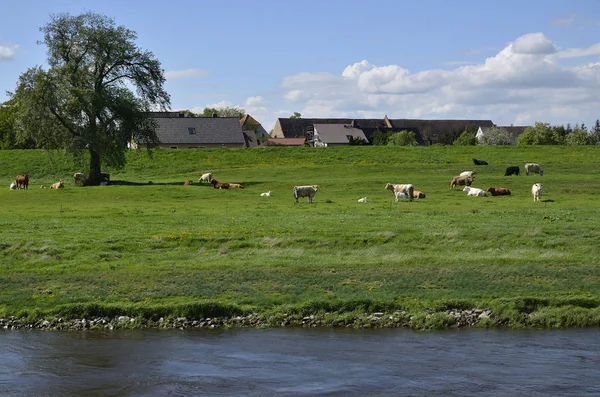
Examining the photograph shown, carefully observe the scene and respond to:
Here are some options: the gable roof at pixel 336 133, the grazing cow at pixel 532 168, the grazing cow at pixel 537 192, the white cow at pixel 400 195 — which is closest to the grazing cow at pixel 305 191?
the white cow at pixel 400 195

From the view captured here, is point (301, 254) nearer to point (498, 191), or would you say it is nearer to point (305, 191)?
point (305, 191)

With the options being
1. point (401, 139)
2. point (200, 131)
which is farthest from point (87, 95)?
point (401, 139)

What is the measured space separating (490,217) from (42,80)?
35977 mm

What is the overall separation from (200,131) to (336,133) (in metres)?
52.9

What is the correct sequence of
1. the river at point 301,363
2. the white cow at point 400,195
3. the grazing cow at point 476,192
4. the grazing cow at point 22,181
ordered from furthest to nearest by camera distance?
the grazing cow at point 22,181
the grazing cow at point 476,192
the white cow at point 400,195
the river at point 301,363

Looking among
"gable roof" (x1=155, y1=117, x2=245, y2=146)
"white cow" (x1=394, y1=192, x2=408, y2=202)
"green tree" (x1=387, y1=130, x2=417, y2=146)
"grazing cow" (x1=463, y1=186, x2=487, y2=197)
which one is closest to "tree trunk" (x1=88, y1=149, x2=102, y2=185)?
"white cow" (x1=394, y1=192, x2=408, y2=202)

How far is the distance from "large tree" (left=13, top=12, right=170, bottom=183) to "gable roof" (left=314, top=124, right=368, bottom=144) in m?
95.8

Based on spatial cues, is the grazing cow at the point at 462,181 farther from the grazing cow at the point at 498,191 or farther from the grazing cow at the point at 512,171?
the grazing cow at the point at 512,171

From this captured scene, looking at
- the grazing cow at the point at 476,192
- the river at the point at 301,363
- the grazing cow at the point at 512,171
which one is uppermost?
the grazing cow at the point at 512,171

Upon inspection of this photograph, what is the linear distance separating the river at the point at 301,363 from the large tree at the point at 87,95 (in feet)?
135

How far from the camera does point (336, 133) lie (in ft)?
522

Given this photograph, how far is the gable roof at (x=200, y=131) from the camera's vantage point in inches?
4272

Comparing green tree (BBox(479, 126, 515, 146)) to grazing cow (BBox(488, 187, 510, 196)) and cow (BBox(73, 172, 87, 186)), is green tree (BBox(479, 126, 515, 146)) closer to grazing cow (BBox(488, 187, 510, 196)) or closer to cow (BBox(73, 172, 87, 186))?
grazing cow (BBox(488, 187, 510, 196))

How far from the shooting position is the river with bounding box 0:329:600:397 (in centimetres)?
1512
